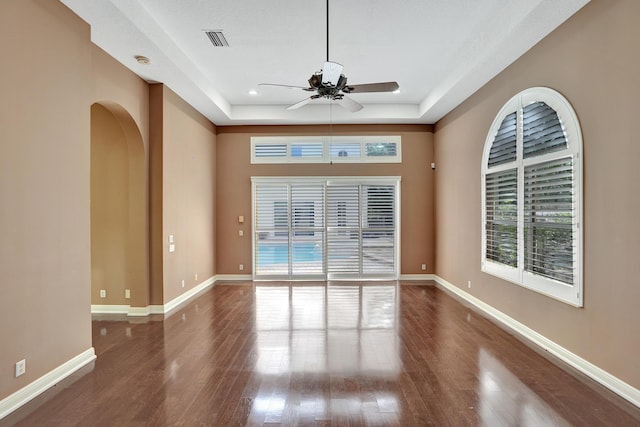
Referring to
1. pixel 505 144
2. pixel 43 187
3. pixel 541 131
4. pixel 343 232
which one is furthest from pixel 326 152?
pixel 43 187

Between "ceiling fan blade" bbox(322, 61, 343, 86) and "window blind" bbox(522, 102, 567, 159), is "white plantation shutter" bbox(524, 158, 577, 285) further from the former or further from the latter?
"ceiling fan blade" bbox(322, 61, 343, 86)

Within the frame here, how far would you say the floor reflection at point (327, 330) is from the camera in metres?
3.42

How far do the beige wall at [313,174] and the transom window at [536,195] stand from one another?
247cm

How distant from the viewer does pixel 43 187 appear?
9.58 ft

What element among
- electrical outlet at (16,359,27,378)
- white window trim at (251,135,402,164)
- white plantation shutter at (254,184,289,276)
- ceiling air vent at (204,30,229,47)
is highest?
ceiling air vent at (204,30,229,47)

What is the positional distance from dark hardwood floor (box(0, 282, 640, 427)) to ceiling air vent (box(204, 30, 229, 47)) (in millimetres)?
3565

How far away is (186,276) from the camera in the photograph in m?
5.99

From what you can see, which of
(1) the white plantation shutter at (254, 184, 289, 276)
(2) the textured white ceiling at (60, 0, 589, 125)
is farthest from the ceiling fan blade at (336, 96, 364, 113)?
(1) the white plantation shutter at (254, 184, 289, 276)

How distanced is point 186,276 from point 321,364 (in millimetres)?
3440

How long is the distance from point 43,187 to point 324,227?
5295 mm

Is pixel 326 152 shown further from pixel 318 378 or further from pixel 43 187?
pixel 43 187

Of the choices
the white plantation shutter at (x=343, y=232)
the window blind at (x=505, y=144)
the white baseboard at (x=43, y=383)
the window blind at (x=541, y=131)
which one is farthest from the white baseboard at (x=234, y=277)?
the window blind at (x=541, y=131)

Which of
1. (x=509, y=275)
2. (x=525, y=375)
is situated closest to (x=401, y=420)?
(x=525, y=375)

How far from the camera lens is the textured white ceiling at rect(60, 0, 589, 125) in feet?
11.8
